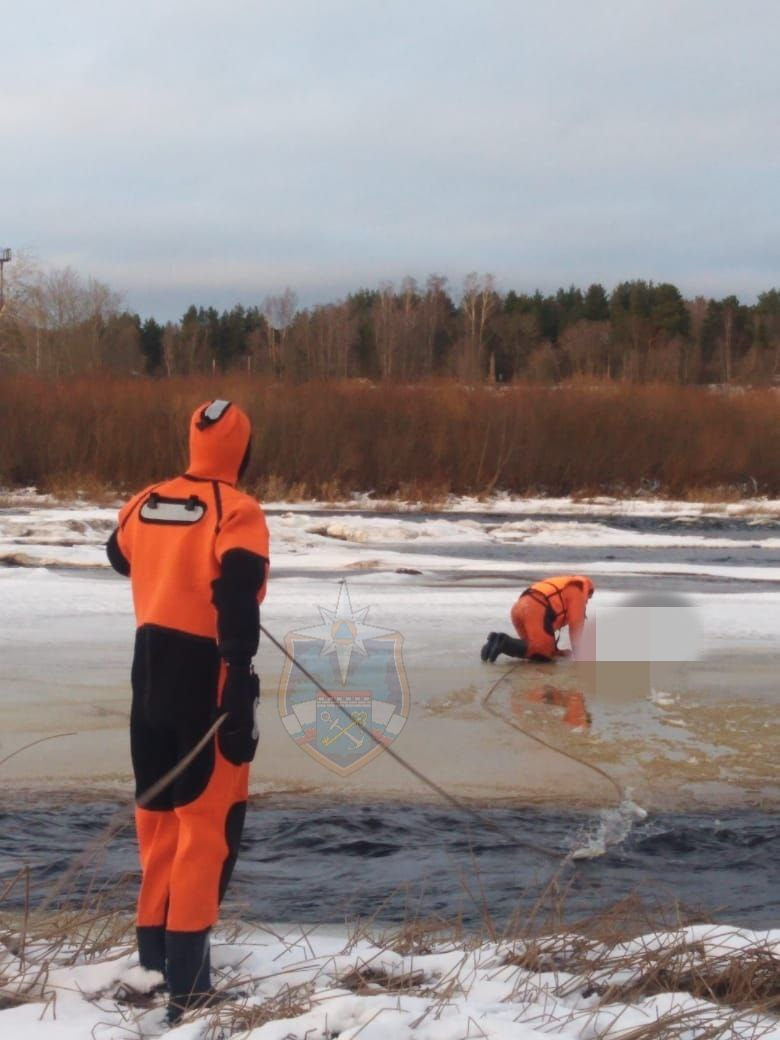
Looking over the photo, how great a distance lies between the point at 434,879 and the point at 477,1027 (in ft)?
6.99

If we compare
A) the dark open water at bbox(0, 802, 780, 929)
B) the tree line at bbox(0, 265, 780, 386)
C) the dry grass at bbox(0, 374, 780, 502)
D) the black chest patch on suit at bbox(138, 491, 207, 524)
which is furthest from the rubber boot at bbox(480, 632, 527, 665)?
the tree line at bbox(0, 265, 780, 386)

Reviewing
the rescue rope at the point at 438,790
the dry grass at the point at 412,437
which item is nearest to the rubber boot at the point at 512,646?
the rescue rope at the point at 438,790

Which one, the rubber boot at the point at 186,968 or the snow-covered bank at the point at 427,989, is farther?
the rubber boot at the point at 186,968

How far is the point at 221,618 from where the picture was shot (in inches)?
130

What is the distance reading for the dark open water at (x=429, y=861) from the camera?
4.82m

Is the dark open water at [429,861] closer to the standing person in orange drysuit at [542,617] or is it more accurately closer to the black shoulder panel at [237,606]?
the black shoulder panel at [237,606]

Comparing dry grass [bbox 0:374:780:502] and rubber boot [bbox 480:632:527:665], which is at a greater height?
dry grass [bbox 0:374:780:502]

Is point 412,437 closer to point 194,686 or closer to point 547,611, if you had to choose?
point 547,611

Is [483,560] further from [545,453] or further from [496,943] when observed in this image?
[545,453]

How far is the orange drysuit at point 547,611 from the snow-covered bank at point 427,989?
164 inches

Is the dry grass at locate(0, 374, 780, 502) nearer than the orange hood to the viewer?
No

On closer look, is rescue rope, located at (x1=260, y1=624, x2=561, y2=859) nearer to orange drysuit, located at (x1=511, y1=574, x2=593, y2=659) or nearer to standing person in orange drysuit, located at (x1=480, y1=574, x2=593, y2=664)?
standing person in orange drysuit, located at (x1=480, y1=574, x2=593, y2=664)

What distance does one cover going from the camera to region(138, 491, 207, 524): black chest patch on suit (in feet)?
11.3

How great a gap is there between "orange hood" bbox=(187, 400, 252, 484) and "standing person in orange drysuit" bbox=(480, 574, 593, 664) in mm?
4650
